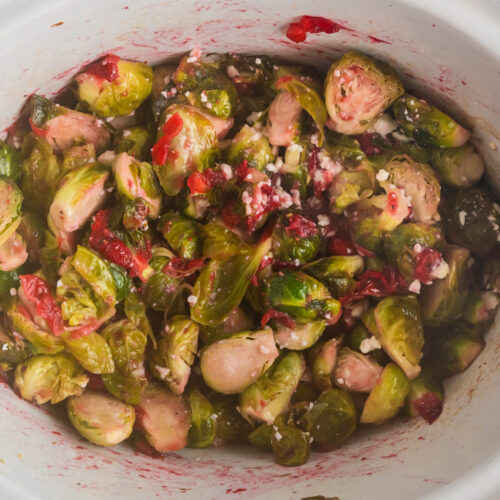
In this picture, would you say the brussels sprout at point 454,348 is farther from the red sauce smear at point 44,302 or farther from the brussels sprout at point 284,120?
the red sauce smear at point 44,302

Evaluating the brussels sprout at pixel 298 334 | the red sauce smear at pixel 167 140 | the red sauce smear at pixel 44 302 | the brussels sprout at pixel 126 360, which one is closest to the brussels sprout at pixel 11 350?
the red sauce smear at pixel 44 302

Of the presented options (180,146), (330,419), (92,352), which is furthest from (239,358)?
(180,146)

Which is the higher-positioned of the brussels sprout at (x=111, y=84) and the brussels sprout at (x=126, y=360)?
the brussels sprout at (x=111, y=84)

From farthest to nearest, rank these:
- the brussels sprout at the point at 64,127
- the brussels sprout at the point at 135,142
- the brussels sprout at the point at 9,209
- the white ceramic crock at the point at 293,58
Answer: the brussels sprout at the point at 135,142, the brussels sprout at the point at 64,127, the brussels sprout at the point at 9,209, the white ceramic crock at the point at 293,58

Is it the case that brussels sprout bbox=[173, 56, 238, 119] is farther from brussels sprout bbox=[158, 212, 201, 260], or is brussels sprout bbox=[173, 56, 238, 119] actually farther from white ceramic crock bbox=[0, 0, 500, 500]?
brussels sprout bbox=[158, 212, 201, 260]

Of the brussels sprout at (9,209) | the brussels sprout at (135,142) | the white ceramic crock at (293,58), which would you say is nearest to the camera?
the white ceramic crock at (293,58)

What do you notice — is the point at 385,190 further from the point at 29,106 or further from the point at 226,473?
the point at 29,106
